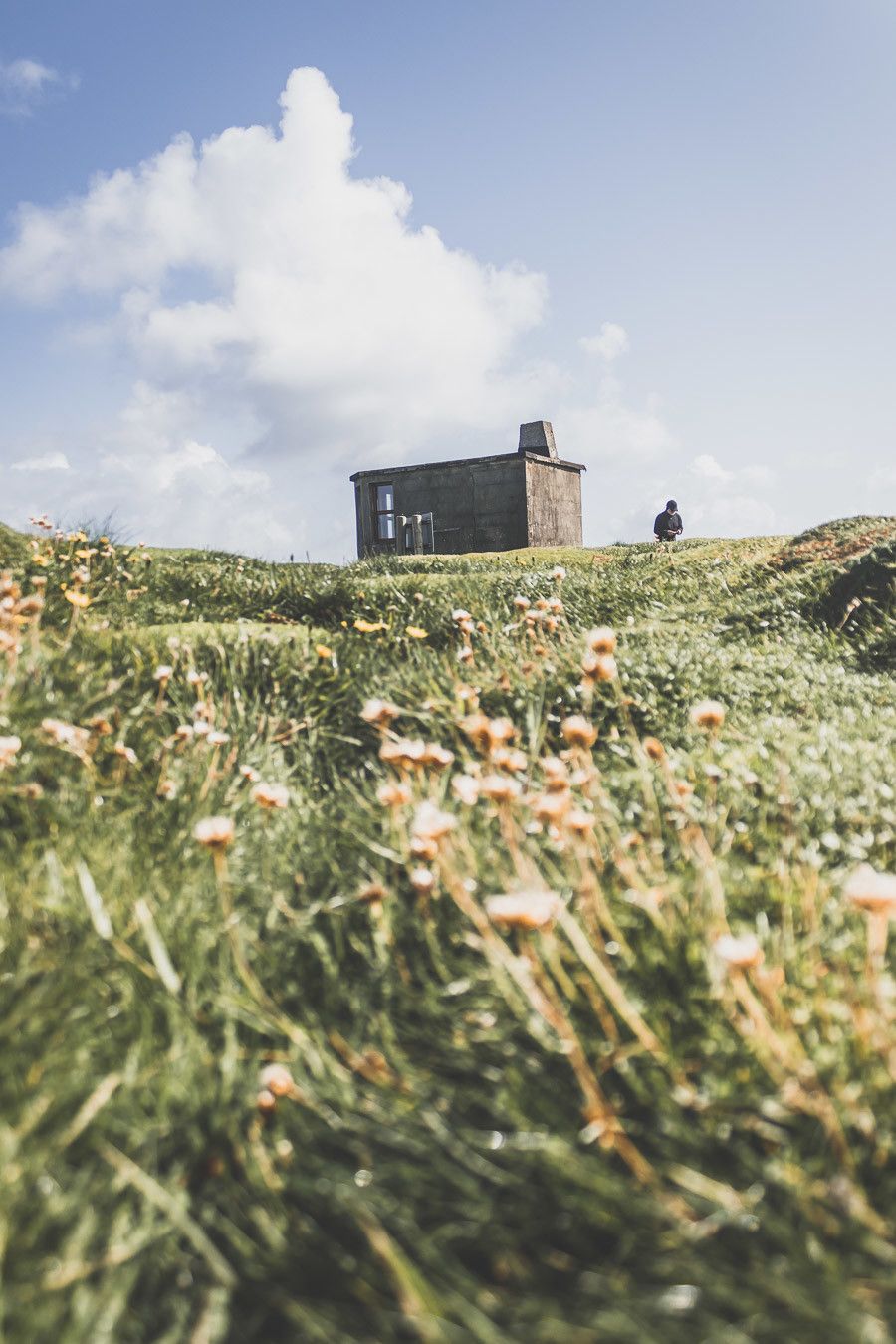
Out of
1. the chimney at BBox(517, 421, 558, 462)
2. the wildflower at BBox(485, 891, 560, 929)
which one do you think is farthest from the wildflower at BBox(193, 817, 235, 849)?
the chimney at BBox(517, 421, 558, 462)

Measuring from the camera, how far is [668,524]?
2619cm

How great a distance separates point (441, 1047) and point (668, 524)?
82.7 feet

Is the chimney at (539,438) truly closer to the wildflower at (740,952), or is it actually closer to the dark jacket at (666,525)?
the dark jacket at (666,525)

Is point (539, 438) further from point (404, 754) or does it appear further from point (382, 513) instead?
point (404, 754)

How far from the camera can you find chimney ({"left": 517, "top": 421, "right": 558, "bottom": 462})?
32125mm

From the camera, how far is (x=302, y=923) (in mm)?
2830

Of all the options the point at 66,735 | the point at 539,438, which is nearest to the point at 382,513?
the point at 539,438

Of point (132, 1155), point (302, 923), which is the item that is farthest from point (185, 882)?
point (132, 1155)

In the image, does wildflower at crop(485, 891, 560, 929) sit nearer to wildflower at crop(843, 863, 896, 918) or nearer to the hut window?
wildflower at crop(843, 863, 896, 918)

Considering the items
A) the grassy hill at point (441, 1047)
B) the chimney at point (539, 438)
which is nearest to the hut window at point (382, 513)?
the chimney at point (539, 438)

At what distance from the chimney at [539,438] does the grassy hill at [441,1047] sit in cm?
2908

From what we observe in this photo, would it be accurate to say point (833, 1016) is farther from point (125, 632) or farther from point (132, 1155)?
point (125, 632)

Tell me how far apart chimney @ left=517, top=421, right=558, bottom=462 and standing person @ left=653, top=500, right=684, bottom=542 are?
686cm

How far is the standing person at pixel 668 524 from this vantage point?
2592cm
